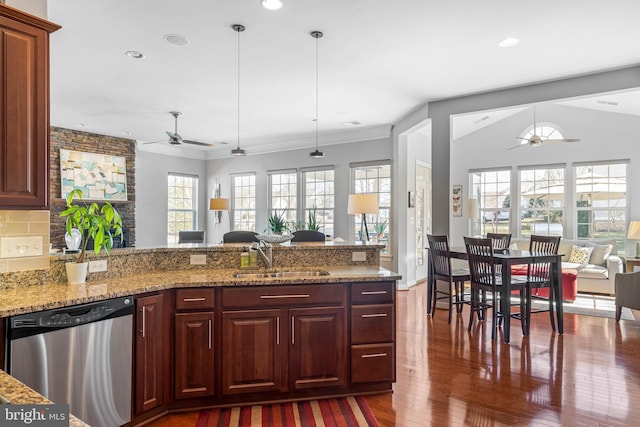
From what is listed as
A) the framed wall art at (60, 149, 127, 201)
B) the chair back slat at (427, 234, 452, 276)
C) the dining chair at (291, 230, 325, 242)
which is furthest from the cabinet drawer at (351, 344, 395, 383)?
the framed wall art at (60, 149, 127, 201)

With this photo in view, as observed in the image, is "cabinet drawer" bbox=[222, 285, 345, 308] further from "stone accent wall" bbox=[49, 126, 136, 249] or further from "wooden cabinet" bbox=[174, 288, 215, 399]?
"stone accent wall" bbox=[49, 126, 136, 249]

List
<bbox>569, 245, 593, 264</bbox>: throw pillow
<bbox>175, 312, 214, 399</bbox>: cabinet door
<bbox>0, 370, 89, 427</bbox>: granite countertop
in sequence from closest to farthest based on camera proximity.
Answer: <bbox>0, 370, 89, 427</bbox>: granite countertop → <bbox>175, 312, 214, 399</bbox>: cabinet door → <bbox>569, 245, 593, 264</bbox>: throw pillow

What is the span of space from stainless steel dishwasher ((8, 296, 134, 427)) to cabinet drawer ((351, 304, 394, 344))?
1.47m

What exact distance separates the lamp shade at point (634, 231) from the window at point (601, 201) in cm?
71

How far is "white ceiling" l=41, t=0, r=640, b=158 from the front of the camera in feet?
10.3

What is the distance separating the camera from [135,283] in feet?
8.35

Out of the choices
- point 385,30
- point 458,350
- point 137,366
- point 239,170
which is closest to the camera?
point 137,366

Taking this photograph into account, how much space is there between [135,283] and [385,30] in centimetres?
285

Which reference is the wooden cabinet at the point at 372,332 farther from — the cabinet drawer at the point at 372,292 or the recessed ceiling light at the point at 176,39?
the recessed ceiling light at the point at 176,39

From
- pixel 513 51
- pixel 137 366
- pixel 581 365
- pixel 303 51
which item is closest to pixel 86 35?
pixel 303 51

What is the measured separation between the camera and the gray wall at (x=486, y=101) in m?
4.49

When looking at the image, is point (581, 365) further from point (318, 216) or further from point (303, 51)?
point (318, 216)

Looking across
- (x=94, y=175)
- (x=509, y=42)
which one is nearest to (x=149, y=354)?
(x=509, y=42)

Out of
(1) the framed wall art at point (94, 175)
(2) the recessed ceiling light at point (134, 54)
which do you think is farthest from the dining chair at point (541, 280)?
Answer: (1) the framed wall art at point (94, 175)
